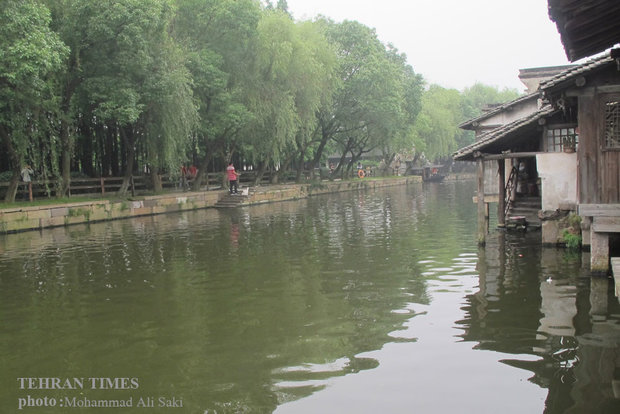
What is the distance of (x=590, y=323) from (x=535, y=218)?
10.1 meters

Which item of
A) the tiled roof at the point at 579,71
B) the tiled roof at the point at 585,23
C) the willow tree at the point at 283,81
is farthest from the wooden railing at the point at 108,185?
the tiled roof at the point at 585,23

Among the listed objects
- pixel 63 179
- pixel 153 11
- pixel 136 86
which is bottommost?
pixel 63 179

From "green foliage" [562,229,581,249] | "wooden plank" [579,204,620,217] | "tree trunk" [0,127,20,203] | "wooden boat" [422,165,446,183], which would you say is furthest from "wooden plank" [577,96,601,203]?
"wooden boat" [422,165,446,183]

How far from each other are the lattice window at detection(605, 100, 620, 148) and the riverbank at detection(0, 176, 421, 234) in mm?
18443

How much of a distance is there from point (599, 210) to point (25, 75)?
1752cm

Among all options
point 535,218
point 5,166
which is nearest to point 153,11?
point 5,166

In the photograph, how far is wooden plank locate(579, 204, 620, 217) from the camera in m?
10.3

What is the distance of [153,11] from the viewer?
23.5 metres

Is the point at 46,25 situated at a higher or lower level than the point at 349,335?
higher

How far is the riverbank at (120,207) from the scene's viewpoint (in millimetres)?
20594

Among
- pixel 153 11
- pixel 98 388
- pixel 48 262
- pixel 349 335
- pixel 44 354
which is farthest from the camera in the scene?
pixel 153 11

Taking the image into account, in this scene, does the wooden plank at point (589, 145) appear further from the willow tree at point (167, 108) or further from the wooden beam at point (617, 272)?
the willow tree at point (167, 108)

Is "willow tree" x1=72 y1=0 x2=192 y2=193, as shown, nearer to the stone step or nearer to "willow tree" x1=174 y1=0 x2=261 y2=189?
"willow tree" x1=174 y1=0 x2=261 y2=189

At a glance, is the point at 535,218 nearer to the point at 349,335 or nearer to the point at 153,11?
the point at 349,335
